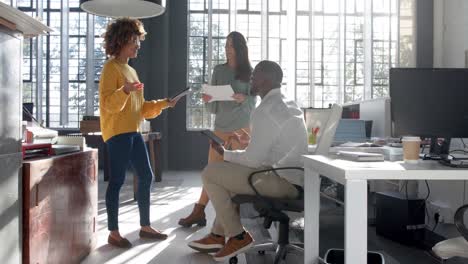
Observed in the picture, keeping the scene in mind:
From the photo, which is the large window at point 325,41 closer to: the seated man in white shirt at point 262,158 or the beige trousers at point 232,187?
the seated man in white shirt at point 262,158

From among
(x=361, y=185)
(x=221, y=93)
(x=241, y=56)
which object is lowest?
(x=361, y=185)

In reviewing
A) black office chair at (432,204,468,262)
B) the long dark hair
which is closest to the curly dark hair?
the long dark hair

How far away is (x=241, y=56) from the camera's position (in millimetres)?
3037

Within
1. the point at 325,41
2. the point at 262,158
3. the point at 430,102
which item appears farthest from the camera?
the point at 325,41

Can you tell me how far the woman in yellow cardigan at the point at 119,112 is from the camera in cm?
262

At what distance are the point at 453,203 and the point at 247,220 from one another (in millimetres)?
1621

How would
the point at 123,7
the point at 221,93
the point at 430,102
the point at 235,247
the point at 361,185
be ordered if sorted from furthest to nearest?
1. the point at 221,93
2. the point at 123,7
3. the point at 235,247
4. the point at 430,102
5. the point at 361,185

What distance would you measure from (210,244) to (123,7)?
1571 millimetres

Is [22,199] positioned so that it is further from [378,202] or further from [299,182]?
[378,202]

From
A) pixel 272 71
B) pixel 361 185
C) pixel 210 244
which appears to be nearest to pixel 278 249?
pixel 210 244

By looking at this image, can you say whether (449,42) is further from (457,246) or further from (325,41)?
(457,246)

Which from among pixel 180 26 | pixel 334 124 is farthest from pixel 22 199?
pixel 180 26

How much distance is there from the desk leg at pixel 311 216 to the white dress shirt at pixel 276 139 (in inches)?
10.0

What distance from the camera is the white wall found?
3.49 meters
